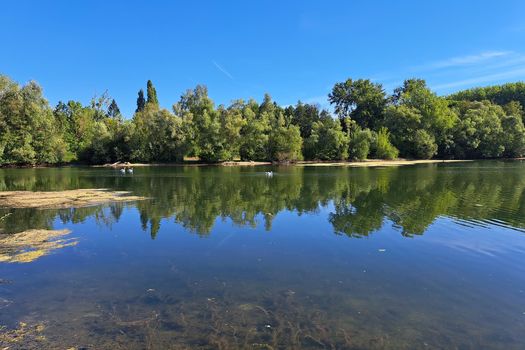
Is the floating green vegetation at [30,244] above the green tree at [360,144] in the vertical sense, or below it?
below

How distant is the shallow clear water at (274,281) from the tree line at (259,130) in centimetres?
6648

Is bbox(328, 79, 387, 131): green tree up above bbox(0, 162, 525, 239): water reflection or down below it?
above

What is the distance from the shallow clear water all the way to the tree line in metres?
66.5

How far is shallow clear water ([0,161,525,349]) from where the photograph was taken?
26.8ft

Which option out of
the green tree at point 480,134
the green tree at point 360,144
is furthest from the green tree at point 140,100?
the green tree at point 480,134

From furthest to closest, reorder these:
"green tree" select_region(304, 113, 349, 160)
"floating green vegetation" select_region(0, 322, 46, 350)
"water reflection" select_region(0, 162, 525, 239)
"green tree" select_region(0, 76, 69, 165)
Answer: "green tree" select_region(304, 113, 349, 160)
"green tree" select_region(0, 76, 69, 165)
"water reflection" select_region(0, 162, 525, 239)
"floating green vegetation" select_region(0, 322, 46, 350)

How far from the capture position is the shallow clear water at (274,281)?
26.8ft

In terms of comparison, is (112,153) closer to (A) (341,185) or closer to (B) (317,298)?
(A) (341,185)

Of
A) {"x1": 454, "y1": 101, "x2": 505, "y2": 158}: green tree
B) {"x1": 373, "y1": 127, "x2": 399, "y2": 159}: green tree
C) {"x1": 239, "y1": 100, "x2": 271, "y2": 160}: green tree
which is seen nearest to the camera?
{"x1": 239, "y1": 100, "x2": 271, "y2": 160}: green tree

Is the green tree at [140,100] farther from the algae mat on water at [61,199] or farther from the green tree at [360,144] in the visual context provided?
the algae mat on water at [61,199]

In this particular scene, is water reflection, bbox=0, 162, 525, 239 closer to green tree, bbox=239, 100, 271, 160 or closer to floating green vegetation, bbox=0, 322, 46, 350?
floating green vegetation, bbox=0, 322, 46, 350

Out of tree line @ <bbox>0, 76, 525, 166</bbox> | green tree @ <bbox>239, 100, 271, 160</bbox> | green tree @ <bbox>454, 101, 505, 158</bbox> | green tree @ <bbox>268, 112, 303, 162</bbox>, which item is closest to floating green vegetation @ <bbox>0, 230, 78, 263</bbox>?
tree line @ <bbox>0, 76, 525, 166</bbox>

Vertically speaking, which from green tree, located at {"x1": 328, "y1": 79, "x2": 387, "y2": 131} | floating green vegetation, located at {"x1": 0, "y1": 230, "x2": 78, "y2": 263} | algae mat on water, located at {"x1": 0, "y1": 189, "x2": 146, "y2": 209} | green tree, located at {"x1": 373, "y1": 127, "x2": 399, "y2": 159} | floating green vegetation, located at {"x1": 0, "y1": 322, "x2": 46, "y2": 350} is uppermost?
green tree, located at {"x1": 328, "y1": 79, "x2": 387, "y2": 131}

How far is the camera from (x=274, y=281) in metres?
11.4
